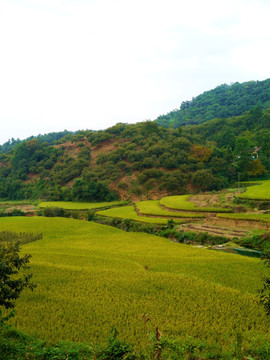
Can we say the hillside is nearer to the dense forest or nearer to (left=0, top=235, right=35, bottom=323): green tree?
the dense forest

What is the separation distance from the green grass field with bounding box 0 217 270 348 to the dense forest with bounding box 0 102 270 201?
28.8 metres

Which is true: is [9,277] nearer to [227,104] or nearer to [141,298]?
[141,298]

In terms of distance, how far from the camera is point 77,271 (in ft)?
36.5

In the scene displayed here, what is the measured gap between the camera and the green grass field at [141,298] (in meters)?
6.45

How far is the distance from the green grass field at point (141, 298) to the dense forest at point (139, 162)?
28.8 m

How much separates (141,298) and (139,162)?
4019cm

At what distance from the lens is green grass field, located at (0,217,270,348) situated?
21.2 ft

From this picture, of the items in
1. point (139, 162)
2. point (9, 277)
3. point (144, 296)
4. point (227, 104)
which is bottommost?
point (144, 296)

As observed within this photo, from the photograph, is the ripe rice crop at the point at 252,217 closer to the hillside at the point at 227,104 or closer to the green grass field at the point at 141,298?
the green grass field at the point at 141,298

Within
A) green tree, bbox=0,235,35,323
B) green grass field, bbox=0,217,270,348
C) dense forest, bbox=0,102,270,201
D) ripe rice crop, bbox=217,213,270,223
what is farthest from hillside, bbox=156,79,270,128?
green tree, bbox=0,235,35,323

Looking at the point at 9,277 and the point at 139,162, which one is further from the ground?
the point at 139,162

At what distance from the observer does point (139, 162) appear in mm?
47969

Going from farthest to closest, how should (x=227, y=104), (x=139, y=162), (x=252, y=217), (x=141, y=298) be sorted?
(x=227, y=104), (x=139, y=162), (x=252, y=217), (x=141, y=298)

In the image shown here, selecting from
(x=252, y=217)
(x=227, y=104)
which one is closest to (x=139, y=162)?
(x=252, y=217)
